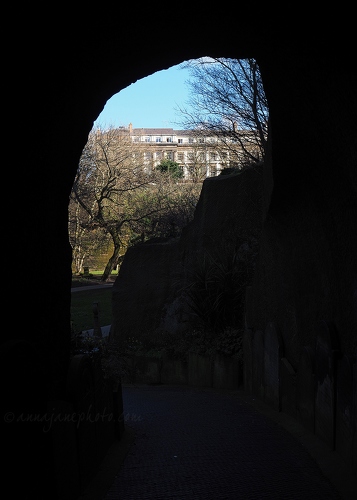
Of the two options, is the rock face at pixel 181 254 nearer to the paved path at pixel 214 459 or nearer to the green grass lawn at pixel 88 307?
the green grass lawn at pixel 88 307

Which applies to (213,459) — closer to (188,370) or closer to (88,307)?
(188,370)

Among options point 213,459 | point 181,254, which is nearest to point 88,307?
point 181,254

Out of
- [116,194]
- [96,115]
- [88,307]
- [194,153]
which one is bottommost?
[88,307]

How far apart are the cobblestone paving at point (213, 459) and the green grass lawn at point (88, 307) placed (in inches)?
361

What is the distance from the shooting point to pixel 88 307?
23.1m

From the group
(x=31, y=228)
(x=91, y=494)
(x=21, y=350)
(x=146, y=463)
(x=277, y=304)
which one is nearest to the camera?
(x=21, y=350)

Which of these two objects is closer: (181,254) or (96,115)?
(96,115)

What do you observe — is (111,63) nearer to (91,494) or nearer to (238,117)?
(91,494)

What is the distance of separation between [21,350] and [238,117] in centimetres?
1338

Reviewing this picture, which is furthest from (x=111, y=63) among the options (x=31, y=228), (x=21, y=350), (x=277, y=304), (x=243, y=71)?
(x=243, y=71)

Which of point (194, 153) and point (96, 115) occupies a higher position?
point (194, 153)

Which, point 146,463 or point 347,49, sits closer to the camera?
point 347,49

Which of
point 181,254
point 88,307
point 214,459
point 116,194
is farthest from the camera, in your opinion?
point 116,194

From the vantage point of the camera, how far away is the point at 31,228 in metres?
3.85
